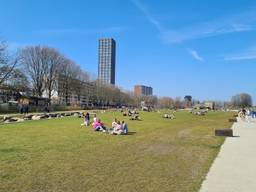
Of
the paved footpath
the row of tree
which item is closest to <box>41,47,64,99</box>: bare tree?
the row of tree

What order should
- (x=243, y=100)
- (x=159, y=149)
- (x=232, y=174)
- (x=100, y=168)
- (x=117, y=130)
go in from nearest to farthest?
1. (x=232, y=174)
2. (x=100, y=168)
3. (x=159, y=149)
4. (x=117, y=130)
5. (x=243, y=100)

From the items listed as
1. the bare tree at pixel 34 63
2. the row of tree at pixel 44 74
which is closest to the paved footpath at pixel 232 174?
the row of tree at pixel 44 74

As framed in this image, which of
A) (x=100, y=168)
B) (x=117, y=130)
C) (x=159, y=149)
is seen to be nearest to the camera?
(x=100, y=168)

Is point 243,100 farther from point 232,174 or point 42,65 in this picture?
point 232,174

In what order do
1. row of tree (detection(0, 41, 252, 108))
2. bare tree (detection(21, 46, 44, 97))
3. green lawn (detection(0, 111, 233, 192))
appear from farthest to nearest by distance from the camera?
bare tree (detection(21, 46, 44, 97))
row of tree (detection(0, 41, 252, 108))
green lawn (detection(0, 111, 233, 192))

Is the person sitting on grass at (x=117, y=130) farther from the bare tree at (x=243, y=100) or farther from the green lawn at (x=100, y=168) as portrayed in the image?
the bare tree at (x=243, y=100)

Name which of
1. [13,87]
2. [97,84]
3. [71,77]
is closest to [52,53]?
[71,77]

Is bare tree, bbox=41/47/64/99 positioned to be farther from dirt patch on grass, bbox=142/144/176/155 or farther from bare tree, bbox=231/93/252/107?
bare tree, bbox=231/93/252/107

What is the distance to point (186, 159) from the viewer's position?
12266mm

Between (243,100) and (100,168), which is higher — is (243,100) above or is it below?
above

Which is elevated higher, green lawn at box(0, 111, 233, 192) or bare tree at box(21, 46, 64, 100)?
bare tree at box(21, 46, 64, 100)

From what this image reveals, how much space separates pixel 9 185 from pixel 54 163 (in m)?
2.92

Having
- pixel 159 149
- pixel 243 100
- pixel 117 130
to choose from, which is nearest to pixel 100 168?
pixel 159 149

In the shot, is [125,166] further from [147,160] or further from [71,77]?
[71,77]
